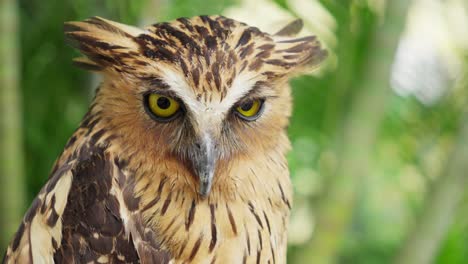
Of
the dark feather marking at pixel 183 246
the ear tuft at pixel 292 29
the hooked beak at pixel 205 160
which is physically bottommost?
the dark feather marking at pixel 183 246

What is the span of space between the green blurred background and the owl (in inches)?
8.6

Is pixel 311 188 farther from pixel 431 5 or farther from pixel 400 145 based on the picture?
pixel 431 5

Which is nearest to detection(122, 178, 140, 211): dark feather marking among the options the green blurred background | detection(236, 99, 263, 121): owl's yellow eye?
detection(236, 99, 263, 121): owl's yellow eye

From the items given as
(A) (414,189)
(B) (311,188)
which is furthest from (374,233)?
(B) (311,188)

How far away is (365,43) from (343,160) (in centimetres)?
29

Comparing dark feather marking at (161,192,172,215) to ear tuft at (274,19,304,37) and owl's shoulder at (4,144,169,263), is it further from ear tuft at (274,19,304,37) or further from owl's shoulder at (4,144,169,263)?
ear tuft at (274,19,304,37)

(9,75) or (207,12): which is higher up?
Answer: (207,12)

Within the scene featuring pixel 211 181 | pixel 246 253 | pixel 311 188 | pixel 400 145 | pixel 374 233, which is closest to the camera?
pixel 211 181

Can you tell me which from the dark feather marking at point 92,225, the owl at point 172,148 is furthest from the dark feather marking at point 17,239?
the dark feather marking at point 92,225

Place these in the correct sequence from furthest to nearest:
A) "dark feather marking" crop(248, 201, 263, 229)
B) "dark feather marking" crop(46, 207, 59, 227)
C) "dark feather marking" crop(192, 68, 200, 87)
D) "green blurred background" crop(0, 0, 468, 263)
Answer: "green blurred background" crop(0, 0, 468, 263), "dark feather marking" crop(248, 201, 263, 229), "dark feather marking" crop(46, 207, 59, 227), "dark feather marking" crop(192, 68, 200, 87)

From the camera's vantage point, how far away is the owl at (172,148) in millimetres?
1138

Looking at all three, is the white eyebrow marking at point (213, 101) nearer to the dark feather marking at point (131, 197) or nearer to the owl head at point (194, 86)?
the owl head at point (194, 86)

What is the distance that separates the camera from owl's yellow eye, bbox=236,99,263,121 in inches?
47.2

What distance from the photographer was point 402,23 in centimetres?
164
